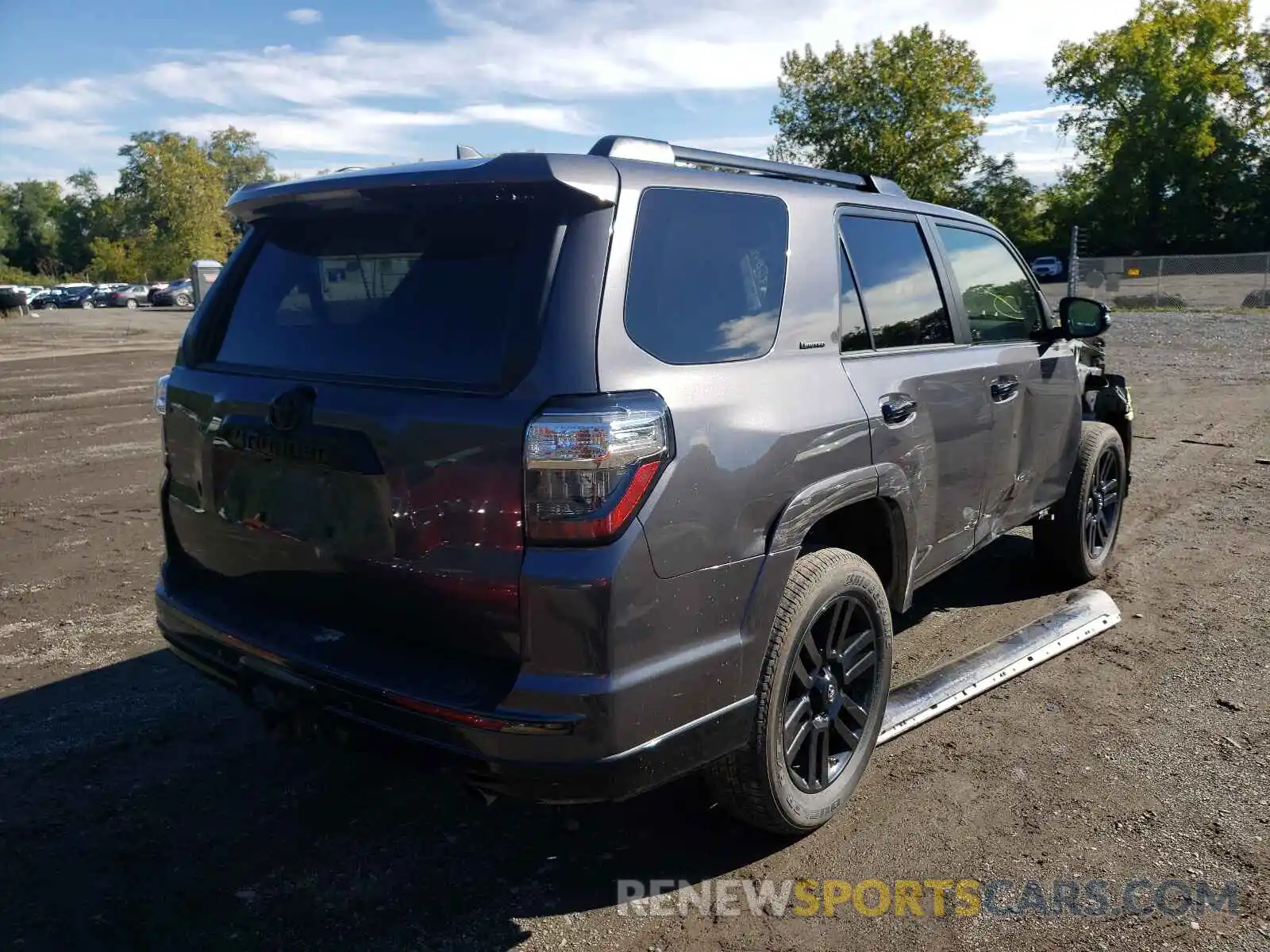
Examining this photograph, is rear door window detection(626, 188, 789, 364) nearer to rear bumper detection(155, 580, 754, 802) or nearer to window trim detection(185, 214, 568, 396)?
window trim detection(185, 214, 568, 396)

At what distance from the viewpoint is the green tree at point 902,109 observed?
2168 inches

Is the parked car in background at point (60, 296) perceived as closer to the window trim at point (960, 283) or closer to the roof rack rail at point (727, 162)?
the window trim at point (960, 283)

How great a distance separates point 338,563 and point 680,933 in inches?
53.2

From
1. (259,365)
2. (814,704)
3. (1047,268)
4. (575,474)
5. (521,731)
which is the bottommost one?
(814,704)

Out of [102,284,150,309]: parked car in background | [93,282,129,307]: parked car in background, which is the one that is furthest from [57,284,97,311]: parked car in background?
[102,284,150,309]: parked car in background

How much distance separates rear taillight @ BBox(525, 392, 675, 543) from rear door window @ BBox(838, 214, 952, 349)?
60.8 inches

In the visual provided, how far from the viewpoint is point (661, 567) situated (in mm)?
2502

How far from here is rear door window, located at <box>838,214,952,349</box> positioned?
3.65 m

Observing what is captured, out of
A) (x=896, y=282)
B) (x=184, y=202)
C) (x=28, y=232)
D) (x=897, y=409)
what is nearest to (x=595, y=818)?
(x=897, y=409)

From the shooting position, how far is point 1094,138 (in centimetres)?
6475

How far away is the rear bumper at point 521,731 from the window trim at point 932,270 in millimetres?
1419

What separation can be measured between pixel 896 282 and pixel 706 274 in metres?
1.27

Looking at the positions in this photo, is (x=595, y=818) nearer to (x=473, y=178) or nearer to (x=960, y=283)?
Answer: (x=473, y=178)

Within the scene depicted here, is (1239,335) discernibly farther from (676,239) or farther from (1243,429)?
(676,239)
